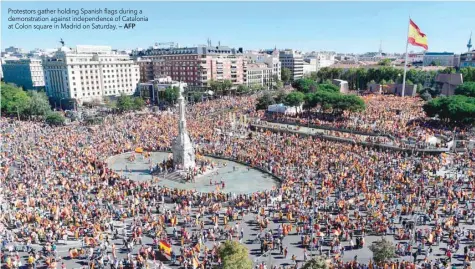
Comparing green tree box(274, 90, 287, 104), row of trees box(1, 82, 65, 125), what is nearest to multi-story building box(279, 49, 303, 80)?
green tree box(274, 90, 287, 104)

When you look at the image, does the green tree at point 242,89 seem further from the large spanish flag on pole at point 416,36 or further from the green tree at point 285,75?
the large spanish flag on pole at point 416,36

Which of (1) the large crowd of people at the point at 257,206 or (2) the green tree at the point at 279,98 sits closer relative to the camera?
(1) the large crowd of people at the point at 257,206

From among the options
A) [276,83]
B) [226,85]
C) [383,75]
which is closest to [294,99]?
[226,85]

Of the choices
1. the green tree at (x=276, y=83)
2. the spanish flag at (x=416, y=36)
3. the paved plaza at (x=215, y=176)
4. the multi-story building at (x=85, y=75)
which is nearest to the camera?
the paved plaza at (x=215, y=176)

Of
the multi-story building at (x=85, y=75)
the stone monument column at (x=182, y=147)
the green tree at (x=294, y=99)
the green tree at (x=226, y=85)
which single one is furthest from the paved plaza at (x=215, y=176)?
the green tree at (x=226, y=85)

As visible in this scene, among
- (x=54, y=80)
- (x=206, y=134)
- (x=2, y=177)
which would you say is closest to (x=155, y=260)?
(x=2, y=177)

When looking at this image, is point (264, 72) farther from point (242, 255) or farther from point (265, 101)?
point (242, 255)
